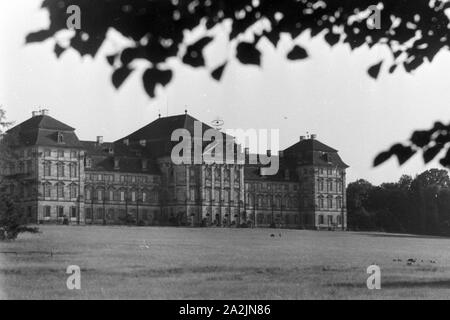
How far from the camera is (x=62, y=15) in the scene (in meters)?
4.83

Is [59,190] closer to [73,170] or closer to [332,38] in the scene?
[73,170]

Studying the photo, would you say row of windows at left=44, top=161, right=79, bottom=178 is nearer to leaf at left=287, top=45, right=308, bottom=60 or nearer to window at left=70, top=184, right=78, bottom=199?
window at left=70, top=184, right=78, bottom=199

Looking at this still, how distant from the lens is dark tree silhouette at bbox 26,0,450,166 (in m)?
4.73

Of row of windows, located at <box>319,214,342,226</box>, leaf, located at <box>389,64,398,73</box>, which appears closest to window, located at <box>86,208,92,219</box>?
row of windows, located at <box>319,214,342,226</box>

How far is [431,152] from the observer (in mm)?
5645

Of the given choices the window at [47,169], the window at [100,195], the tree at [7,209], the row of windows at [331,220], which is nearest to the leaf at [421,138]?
the tree at [7,209]

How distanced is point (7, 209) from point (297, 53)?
23.0 metres

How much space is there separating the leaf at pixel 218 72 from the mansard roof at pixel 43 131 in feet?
174

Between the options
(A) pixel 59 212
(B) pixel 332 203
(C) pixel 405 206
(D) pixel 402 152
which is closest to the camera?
(D) pixel 402 152

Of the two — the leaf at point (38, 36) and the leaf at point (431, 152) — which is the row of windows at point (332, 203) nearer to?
the leaf at point (431, 152)

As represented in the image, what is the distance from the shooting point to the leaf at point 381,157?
514 centimetres

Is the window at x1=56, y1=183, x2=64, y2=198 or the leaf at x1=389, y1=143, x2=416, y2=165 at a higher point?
the window at x1=56, y1=183, x2=64, y2=198

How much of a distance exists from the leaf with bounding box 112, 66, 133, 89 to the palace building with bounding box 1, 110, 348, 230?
205ft

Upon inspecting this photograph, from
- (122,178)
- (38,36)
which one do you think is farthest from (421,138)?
(122,178)
